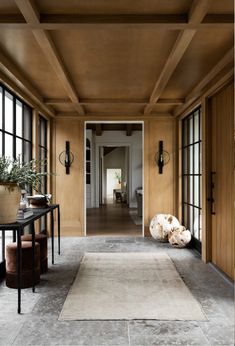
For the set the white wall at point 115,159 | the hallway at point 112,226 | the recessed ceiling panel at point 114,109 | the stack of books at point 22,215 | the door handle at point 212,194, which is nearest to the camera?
the stack of books at point 22,215

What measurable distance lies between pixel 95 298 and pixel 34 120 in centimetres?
324

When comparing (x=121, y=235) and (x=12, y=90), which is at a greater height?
(x=12, y=90)

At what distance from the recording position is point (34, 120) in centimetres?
540

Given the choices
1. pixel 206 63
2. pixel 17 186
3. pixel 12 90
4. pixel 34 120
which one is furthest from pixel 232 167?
pixel 34 120

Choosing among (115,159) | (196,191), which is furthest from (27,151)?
(115,159)

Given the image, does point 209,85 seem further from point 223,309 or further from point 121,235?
point 121,235

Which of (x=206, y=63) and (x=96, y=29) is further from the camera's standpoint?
(x=206, y=63)

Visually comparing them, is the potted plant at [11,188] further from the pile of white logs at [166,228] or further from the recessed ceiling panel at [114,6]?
the pile of white logs at [166,228]

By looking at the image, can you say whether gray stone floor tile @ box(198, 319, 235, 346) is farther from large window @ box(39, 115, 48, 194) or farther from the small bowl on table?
large window @ box(39, 115, 48, 194)

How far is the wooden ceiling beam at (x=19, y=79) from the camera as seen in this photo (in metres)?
3.55

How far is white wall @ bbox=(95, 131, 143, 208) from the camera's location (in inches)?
475

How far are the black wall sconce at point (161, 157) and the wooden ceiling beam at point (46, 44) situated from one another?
2.35 meters

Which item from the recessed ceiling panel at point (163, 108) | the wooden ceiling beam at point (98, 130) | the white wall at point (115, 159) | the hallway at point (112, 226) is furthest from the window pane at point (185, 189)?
the white wall at point (115, 159)

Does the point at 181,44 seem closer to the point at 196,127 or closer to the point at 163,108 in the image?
the point at 196,127
